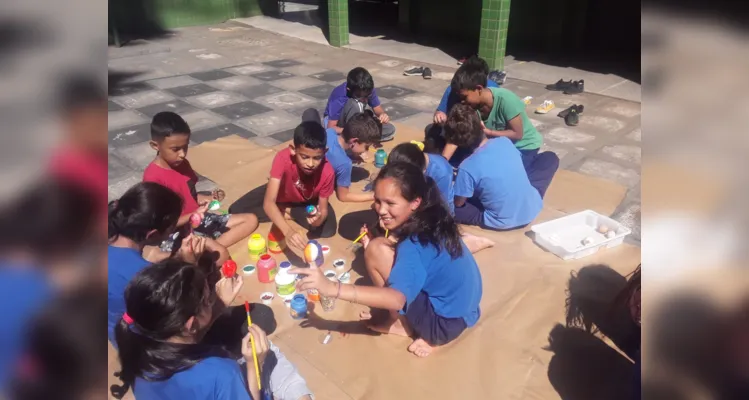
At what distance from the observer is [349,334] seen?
9.86 ft

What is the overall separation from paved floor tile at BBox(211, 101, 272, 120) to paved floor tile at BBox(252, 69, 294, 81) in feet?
4.56

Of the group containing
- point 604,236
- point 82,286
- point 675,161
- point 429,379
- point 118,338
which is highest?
point 675,161

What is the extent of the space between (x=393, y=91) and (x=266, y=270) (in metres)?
4.76

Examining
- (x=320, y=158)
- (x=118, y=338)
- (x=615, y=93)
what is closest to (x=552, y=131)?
(x=615, y=93)

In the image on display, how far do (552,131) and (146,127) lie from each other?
4.43 meters

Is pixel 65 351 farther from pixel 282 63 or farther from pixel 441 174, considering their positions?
pixel 282 63

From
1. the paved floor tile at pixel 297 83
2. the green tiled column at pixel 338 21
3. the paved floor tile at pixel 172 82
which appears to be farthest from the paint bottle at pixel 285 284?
the green tiled column at pixel 338 21

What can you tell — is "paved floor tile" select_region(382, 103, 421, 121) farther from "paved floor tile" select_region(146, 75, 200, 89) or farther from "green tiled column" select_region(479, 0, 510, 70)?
"paved floor tile" select_region(146, 75, 200, 89)

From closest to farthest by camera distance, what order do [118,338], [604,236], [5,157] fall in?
[5,157]
[118,338]
[604,236]

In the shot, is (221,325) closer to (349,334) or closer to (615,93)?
(349,334)

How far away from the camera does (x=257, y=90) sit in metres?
7.60

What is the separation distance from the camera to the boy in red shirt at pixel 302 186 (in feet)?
11.2

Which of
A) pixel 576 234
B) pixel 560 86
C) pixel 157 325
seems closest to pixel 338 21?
pixel 560 86

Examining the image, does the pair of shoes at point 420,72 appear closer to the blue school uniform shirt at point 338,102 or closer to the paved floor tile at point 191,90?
the paved floor tile at point 191,90
